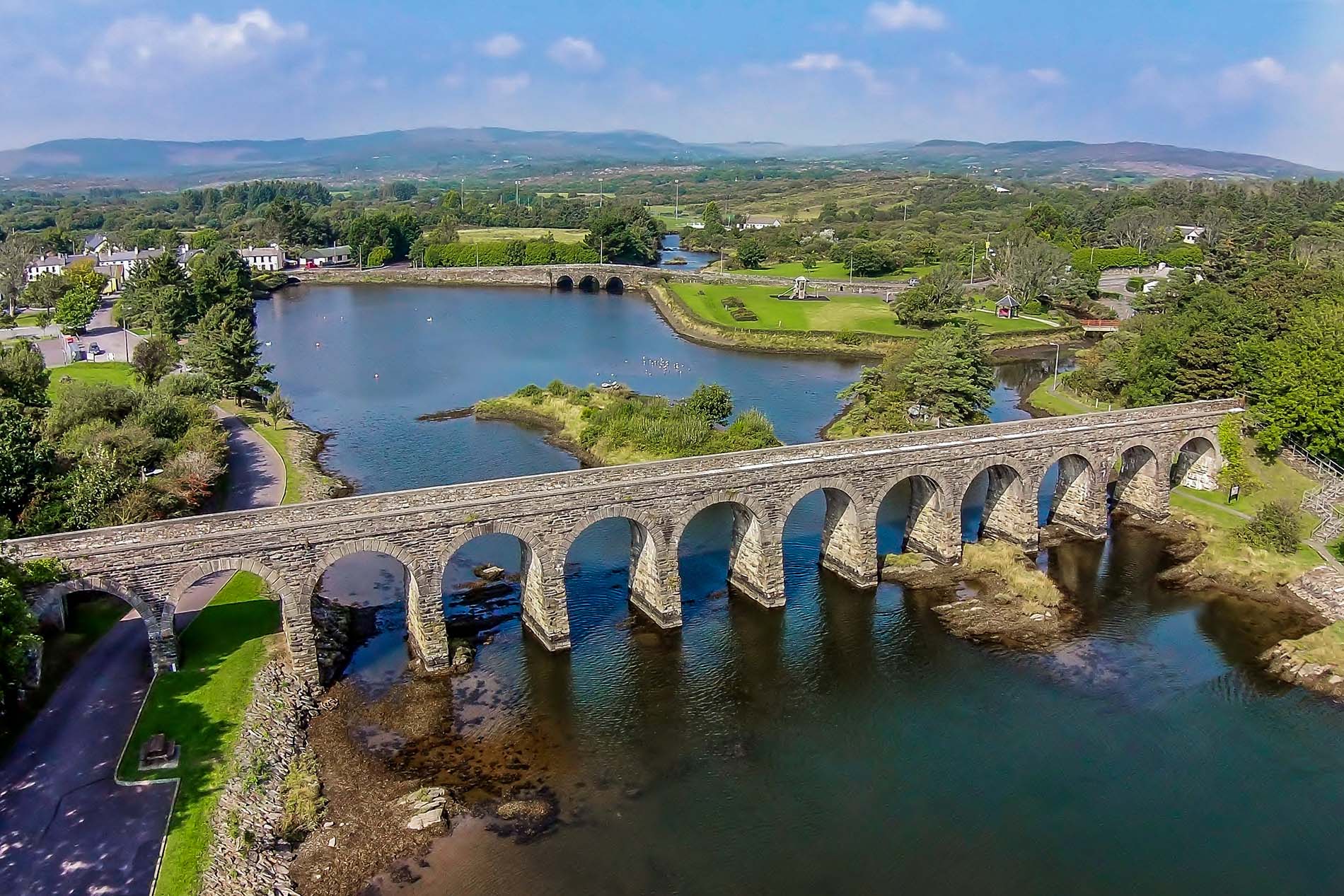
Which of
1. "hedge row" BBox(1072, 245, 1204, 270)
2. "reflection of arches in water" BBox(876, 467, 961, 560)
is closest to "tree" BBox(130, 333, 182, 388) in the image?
"reflection of arches in water" BBox(876, 467, 961, 560)

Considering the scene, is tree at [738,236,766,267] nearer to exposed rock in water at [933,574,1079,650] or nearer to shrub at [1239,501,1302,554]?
shrub at [1239,501,1302,554]

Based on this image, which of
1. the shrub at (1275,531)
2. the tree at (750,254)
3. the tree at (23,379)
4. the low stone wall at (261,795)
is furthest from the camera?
the tree at (750,254)

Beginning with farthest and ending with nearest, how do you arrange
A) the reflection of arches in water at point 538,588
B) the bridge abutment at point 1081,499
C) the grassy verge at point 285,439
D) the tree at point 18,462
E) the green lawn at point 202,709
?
the grassy verge at point 285,439
the bridge abutment at point 1081,499
the tree at point 18,462
the reflection of arches in water at point 538,588
the green lawn at point 202,709

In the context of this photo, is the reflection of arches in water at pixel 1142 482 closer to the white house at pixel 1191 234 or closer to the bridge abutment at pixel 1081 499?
the bridge abutment at pixel 1081 499

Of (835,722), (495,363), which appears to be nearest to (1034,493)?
(835,722)

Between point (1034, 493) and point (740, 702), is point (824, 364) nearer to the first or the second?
point (1034, 493)

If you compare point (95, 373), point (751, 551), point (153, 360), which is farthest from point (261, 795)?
point (95, 373)

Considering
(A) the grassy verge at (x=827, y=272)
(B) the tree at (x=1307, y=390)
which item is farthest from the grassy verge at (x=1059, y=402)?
(A) the grassy verge at (x=827, y=272)
